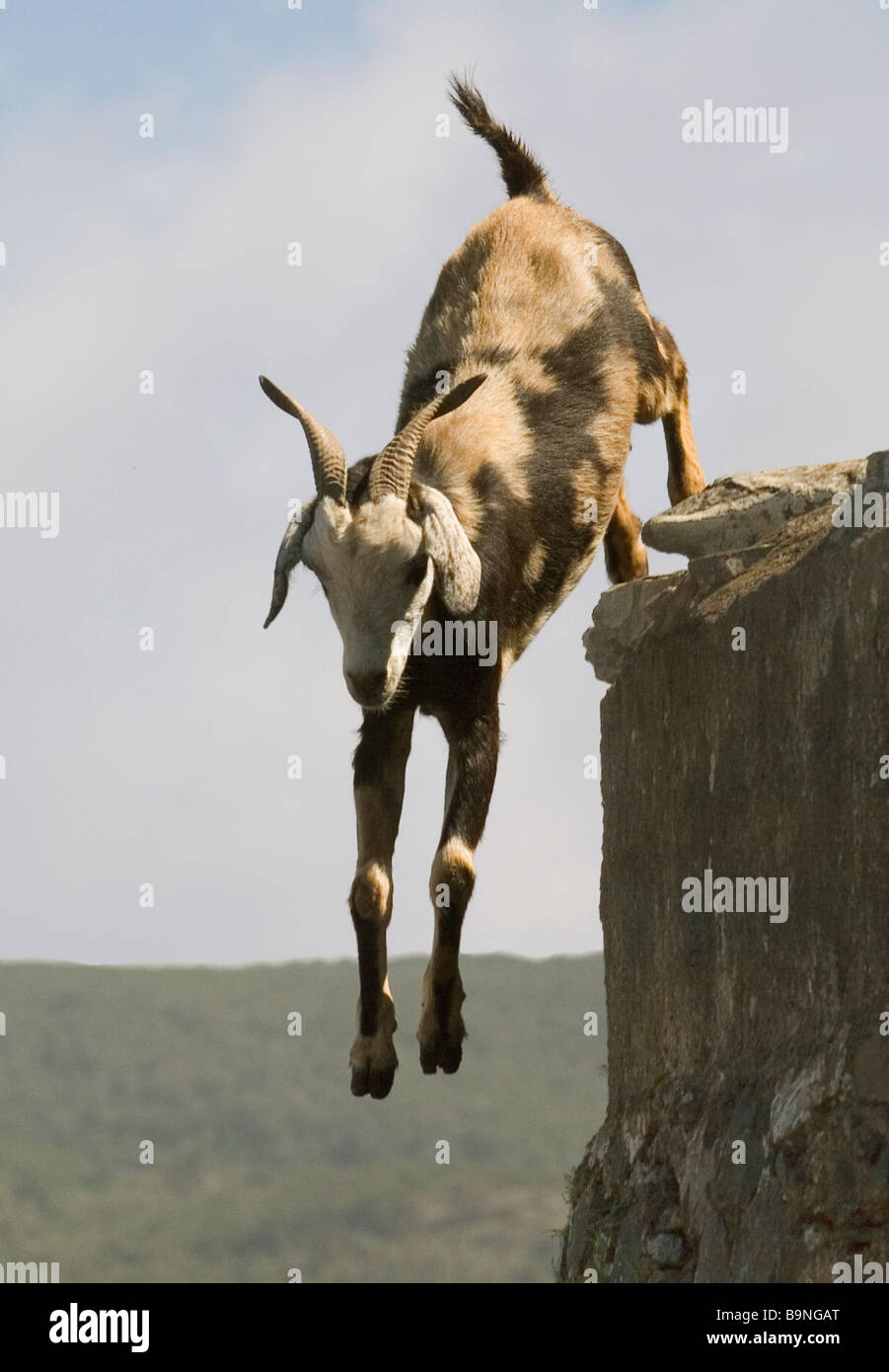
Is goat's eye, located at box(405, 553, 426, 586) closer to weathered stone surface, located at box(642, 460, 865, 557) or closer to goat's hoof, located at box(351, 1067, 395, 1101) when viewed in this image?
weathered stone surface, located at box(642, 460, 865, 557)

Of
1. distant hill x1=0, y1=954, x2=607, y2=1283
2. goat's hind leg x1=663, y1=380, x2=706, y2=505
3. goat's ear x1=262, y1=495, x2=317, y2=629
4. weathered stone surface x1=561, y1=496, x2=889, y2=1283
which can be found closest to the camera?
weathered stone surface x1=561, y1=496, x2=889, y2=1283

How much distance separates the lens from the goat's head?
26.4ft

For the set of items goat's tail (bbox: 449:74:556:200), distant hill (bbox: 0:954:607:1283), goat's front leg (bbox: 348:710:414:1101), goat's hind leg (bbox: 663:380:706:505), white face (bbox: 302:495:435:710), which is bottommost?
distant hill (bbox: 0:954:607:1283)

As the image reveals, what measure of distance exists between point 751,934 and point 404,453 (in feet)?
7.93

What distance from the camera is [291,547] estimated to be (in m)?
8.43

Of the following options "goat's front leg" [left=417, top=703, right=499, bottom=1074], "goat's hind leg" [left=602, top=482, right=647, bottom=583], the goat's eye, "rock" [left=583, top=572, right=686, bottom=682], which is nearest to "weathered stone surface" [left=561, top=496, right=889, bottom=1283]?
"rock" [left=583, top=572, right=686, bottom=682]

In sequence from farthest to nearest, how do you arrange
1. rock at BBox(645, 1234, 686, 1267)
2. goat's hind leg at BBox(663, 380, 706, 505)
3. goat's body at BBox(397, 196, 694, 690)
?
goat's hind leg at BBox(663, 380, 706, 505) < goat's body at BBox(397, 196, 694, 690) < rock at BBox(645, 1234, 686, 1267)

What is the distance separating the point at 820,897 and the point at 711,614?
145cm

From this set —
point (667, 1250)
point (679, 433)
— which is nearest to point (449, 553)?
point (679, 433)

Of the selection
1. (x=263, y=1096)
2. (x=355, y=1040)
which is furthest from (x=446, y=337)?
(x=263, y=1096)

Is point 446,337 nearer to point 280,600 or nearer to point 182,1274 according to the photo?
point 280,600

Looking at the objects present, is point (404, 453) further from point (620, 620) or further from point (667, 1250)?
point (667, 1250)
